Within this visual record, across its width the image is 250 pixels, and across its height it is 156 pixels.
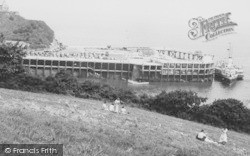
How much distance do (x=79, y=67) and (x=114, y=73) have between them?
7.00 m

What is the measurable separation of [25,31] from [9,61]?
2619 inches

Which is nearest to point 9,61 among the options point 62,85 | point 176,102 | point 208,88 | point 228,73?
point 62,85

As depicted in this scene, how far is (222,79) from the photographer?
3420 inches

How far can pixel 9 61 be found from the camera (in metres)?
46.2

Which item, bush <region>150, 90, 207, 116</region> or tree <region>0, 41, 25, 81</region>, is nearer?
bush <region>150, 90, 207, 116</region>

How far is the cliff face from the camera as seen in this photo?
331 ft

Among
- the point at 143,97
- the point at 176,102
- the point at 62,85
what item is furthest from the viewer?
the point at 62,85

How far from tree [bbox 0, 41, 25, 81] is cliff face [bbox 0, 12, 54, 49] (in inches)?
1883

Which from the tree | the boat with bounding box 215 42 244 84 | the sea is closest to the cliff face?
the sea

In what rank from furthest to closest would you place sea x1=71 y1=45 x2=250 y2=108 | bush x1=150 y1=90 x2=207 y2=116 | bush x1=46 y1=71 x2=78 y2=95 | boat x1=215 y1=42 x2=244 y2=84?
boat x1=215 y1=42 x2=244 y2=84
sea x1=71 y1=45 x2=250 y2=108
bush x1=46 y1=71 x2=78 y2=95
bush x1=150 y1=90 x2=207 y2=116

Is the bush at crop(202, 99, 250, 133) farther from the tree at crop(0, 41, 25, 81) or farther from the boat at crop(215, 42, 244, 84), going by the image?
the boat at crop(215, 42, 244, 84)

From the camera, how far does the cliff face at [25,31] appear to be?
331ft

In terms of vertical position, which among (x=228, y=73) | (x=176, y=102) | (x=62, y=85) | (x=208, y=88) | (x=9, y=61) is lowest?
(x=208, y=88)

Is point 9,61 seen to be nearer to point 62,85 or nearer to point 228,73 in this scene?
point 62,85
